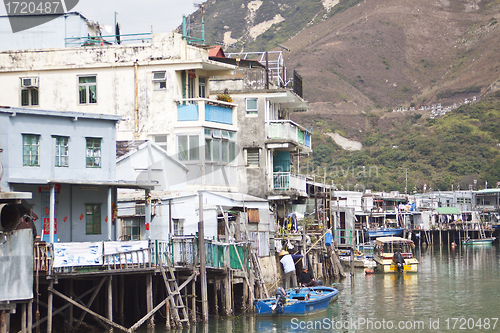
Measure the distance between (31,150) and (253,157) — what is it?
62.5ft

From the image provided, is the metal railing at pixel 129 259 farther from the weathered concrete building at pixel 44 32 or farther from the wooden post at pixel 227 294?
the weathered concrete building at pixel 44 32

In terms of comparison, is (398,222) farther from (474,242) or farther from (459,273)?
(459,273)

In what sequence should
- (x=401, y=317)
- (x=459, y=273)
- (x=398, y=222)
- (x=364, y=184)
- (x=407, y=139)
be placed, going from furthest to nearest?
1. (x=407, y=139)
2. (x=364, y=184)
3. (x=398, y=222)
4. (x=459, y=273)
5. (x=401, y=317)

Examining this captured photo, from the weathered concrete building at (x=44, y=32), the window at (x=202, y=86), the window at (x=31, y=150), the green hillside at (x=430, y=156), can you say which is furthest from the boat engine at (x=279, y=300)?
the green hillside at (x=430, y=156)

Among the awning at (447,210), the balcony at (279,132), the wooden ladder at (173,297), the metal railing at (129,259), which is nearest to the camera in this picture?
the metal railing at (129,259)

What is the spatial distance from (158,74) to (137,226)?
10898 millimetres

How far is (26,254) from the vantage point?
77.4ft

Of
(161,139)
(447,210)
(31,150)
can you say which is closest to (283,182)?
(161,139)

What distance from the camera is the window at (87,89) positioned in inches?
1619

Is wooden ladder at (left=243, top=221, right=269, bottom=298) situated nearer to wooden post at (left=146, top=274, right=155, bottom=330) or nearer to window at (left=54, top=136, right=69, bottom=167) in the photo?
wooden post at (left=146, top=274, right=155, bottom=330)

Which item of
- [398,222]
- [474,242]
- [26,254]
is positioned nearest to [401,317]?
[26,254]

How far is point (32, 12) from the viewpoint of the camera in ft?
140

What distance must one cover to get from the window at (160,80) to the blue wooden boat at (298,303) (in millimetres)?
15371

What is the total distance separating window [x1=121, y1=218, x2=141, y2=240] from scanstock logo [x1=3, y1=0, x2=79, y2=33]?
15807mm
